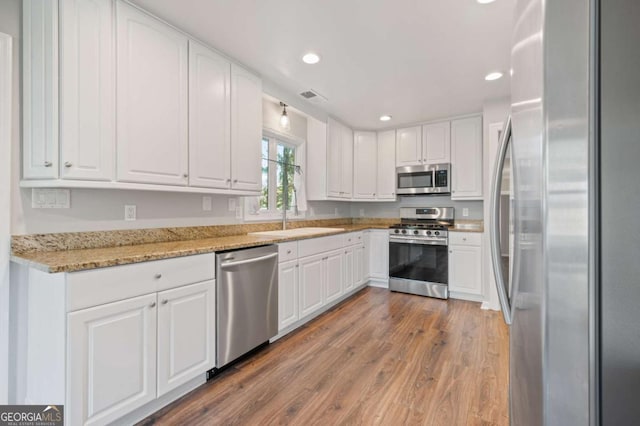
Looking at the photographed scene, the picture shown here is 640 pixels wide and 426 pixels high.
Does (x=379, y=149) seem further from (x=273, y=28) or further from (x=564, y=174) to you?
(x=564, y=174)

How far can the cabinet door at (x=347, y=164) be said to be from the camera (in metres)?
4.39

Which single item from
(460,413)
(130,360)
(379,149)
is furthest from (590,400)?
(379,149)

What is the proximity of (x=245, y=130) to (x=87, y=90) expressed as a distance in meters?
1.18

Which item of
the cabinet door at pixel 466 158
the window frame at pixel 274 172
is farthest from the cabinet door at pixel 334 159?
the cabinet door at pixel 466 158

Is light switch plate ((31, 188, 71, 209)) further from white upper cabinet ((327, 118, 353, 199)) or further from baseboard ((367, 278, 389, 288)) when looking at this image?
baseboard ((367, 278, 389, 288))

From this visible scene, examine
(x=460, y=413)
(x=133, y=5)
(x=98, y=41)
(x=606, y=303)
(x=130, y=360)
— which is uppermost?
(x=133, y=5)

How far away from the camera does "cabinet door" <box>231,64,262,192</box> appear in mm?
2520

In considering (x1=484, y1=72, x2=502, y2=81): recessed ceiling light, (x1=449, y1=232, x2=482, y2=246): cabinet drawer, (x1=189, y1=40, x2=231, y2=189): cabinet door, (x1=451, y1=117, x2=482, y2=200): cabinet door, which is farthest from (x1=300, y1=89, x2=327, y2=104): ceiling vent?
(x1=449, y1=232, x2=482, y2=246): cabinet drawer

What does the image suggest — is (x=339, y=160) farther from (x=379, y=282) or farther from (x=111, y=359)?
(x=111, y=359)

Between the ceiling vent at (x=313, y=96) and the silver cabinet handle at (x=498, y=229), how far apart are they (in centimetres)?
246

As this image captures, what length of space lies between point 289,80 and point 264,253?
1755mm

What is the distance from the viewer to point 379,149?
4.72 metres

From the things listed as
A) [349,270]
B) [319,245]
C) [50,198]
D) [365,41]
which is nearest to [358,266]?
[349,270]

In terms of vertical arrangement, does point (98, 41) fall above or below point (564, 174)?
above
